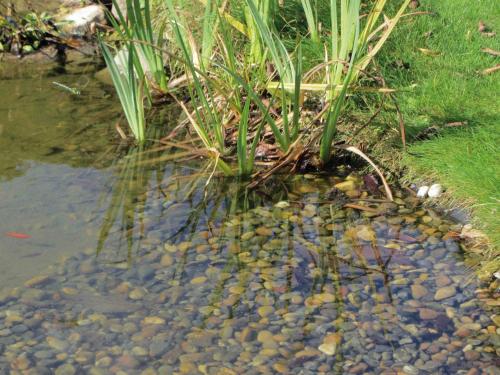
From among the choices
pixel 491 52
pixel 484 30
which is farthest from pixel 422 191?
pixel 484 30

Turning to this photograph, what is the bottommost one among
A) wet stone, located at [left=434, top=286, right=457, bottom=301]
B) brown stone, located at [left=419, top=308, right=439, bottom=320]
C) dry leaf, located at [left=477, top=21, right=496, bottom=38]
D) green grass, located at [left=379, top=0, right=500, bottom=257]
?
brown stone, located at [left=419, top=308, right=439, bottom=320]

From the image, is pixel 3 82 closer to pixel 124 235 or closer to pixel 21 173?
pixel 21 173

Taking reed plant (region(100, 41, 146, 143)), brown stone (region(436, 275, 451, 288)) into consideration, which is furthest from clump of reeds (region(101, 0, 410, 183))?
brown stone (region(436, 275, 451, 288))

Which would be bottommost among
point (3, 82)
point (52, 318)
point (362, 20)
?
point (52, 318)

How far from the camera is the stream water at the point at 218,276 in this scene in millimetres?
2984

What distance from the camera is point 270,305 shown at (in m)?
3.31

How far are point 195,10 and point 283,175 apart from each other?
2241 millimetres

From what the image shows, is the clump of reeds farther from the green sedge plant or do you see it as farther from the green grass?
the green grass

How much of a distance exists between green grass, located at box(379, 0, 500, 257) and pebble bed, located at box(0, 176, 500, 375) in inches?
11.0

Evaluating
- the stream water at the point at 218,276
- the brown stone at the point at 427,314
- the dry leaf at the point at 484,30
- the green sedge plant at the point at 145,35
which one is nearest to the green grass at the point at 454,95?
the dry leaf at the point at 484,30

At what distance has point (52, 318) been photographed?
10.5 feet

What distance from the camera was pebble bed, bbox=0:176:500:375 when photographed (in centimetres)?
295

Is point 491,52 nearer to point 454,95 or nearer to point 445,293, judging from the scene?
point 454,95

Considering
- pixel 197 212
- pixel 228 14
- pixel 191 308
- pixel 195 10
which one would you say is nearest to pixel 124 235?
pixel 197 212
